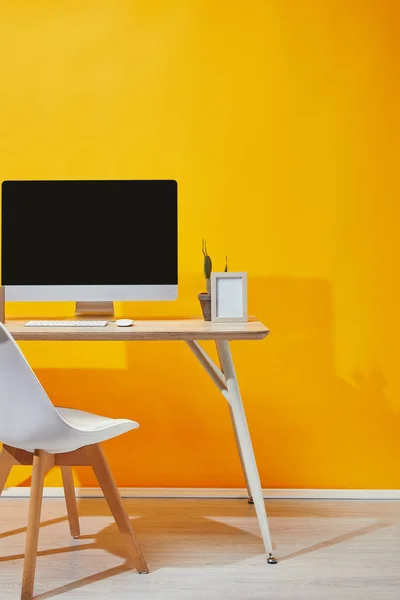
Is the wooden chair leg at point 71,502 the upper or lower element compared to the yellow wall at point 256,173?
lower

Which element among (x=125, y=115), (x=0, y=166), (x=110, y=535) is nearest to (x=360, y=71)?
(x=125, y=115)

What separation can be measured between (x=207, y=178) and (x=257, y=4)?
0.74 meters

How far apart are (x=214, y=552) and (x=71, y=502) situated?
520mm

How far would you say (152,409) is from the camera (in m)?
2.87

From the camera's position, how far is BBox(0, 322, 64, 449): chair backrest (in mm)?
1788

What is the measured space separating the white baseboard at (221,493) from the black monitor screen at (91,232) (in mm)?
909

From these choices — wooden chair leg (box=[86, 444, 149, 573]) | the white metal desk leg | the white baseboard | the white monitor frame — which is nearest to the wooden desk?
the white metal desk leg

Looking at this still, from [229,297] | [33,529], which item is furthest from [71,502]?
[229,297]

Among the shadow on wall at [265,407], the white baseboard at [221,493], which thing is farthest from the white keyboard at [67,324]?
the white baseboard at [221,493]

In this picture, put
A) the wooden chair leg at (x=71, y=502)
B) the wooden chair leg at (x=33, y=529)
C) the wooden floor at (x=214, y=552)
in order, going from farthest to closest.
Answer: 1. the wooden chair leg at (x=71, y=502)
2. the wooden floor at (x=214, y=552)
3. the wooden chair leg at (x=33, y=529)

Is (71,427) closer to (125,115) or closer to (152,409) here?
(152,409)

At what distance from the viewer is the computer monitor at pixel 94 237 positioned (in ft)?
8.30

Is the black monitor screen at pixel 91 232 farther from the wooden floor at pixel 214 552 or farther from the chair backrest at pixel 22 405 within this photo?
the wooden floor at pixel 214 552

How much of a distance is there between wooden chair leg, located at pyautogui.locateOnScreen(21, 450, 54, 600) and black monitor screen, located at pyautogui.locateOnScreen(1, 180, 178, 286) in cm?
80
